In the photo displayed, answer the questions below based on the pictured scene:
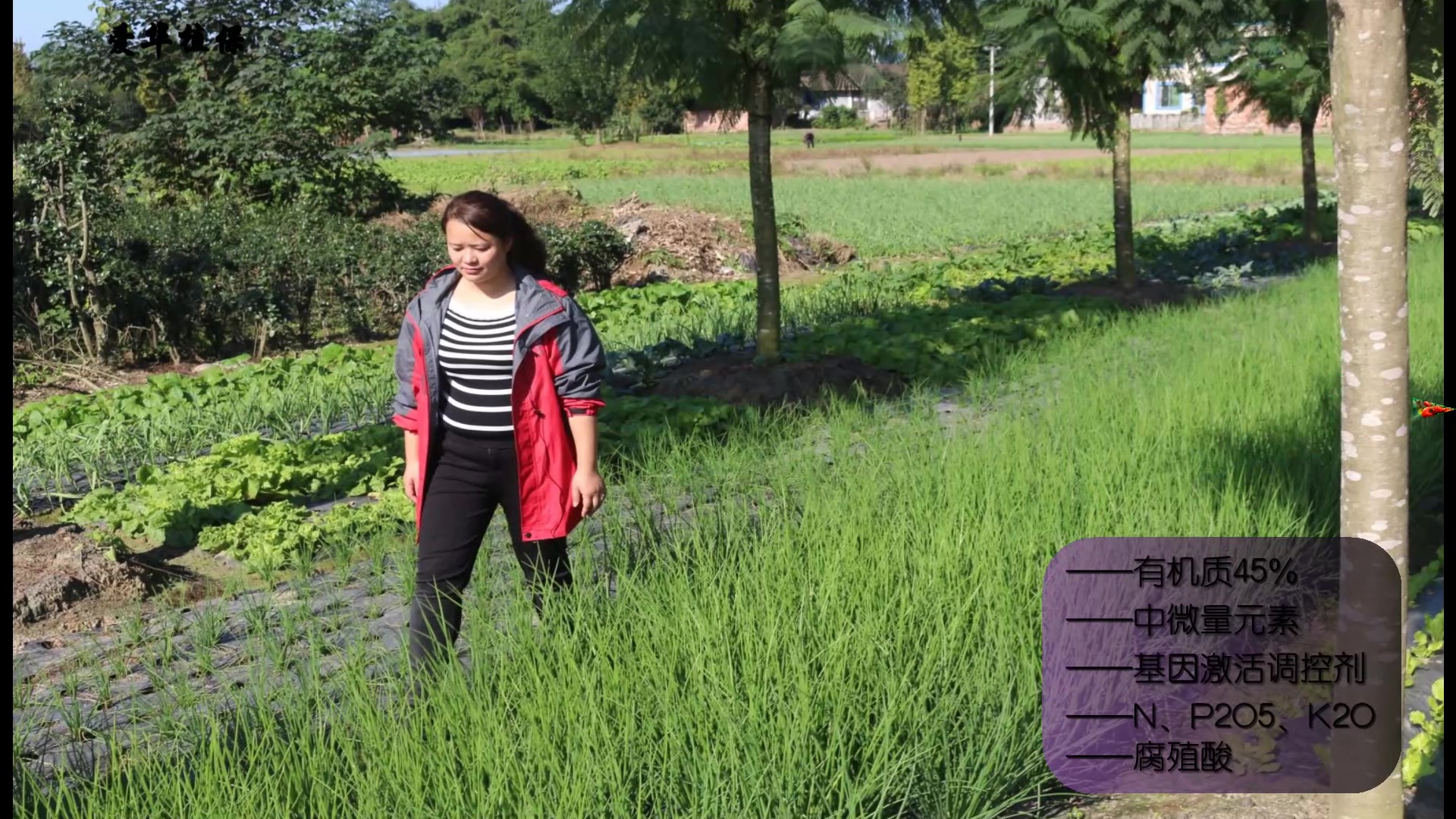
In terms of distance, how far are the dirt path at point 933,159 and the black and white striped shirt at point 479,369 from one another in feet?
124

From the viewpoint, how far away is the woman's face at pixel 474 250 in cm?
365

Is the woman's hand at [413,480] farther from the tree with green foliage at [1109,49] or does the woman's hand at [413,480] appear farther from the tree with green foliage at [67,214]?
the tree with green foliage at [67,214]

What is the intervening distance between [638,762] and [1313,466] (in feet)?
11.0

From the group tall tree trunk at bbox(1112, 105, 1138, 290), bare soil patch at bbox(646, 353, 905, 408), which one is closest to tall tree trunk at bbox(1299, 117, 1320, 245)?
tall tree trunk at bbox(1112, 105, 1138, 290)

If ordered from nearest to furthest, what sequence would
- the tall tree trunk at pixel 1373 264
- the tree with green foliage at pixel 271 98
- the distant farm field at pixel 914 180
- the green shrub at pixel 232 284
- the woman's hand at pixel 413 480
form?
the tall tree trunk at pixel 1373 264 → the woman's hand at pixel 413 480 → the green shrub at pixel 232 284 → the tree with green foliage at pixel 271 98 → the distant farm field at pixel 914 180

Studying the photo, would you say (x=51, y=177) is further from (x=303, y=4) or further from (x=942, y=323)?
(x=303, y=4)

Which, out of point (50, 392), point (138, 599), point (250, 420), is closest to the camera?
point (138, 599)

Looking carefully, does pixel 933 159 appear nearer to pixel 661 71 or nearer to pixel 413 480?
pixel 661 71

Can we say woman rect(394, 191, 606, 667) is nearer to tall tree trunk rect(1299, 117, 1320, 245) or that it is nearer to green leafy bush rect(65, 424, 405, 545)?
green leafy bush rect(65, 424, 405, 545)

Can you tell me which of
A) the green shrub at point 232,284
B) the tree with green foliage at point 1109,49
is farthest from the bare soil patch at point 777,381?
the tree with green foliage at point 1109,49

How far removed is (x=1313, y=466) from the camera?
514 cm

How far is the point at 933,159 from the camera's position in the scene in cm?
4694

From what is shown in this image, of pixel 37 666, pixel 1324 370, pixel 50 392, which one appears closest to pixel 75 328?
pixel 50 392

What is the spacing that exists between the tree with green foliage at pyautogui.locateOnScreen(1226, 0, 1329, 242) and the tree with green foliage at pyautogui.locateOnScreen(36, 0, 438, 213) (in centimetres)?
1147
